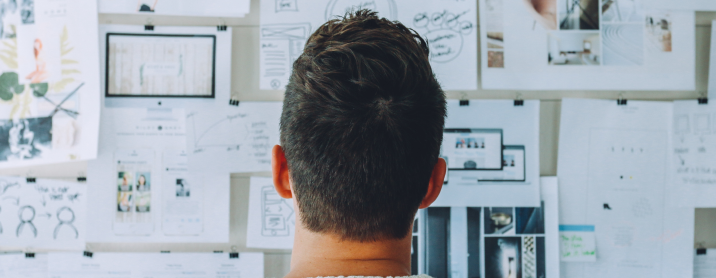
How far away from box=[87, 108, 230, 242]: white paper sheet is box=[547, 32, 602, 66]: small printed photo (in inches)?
33.0

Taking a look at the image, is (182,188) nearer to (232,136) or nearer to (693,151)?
(232,136)

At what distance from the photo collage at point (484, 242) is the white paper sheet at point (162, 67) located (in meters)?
0.59

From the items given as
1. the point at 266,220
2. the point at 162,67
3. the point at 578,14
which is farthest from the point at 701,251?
the point at 162,67

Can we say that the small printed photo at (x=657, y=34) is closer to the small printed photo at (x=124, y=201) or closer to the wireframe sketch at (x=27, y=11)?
the small printed photo at (x=124, y=201)

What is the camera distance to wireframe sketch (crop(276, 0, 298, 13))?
97 cm

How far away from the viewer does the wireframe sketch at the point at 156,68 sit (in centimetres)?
96

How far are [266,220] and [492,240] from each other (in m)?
0.54

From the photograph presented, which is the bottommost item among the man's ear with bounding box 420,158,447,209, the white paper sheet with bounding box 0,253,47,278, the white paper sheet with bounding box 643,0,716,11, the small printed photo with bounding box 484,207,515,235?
the white paper sheet with bounding box 0,253,47,278

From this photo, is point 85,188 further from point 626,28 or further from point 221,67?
point 626,28

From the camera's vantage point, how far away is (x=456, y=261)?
3.22 feet

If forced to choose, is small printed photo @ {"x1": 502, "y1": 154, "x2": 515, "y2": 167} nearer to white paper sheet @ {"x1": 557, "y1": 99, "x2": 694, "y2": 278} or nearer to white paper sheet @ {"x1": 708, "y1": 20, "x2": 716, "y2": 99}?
white paper sheet @ {"x1": 557, "y1": 99, "x2": 694, "y2": 278}

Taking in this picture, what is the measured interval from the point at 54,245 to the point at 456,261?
0.96m

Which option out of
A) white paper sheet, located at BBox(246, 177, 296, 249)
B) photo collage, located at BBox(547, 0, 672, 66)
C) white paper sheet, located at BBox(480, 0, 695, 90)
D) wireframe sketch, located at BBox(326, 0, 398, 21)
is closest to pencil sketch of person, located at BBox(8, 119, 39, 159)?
white paper sheet, located at BBox(246, 177, 296, 249)

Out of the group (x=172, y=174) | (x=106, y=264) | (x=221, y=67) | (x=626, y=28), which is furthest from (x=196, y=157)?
(x=626, y=28)
